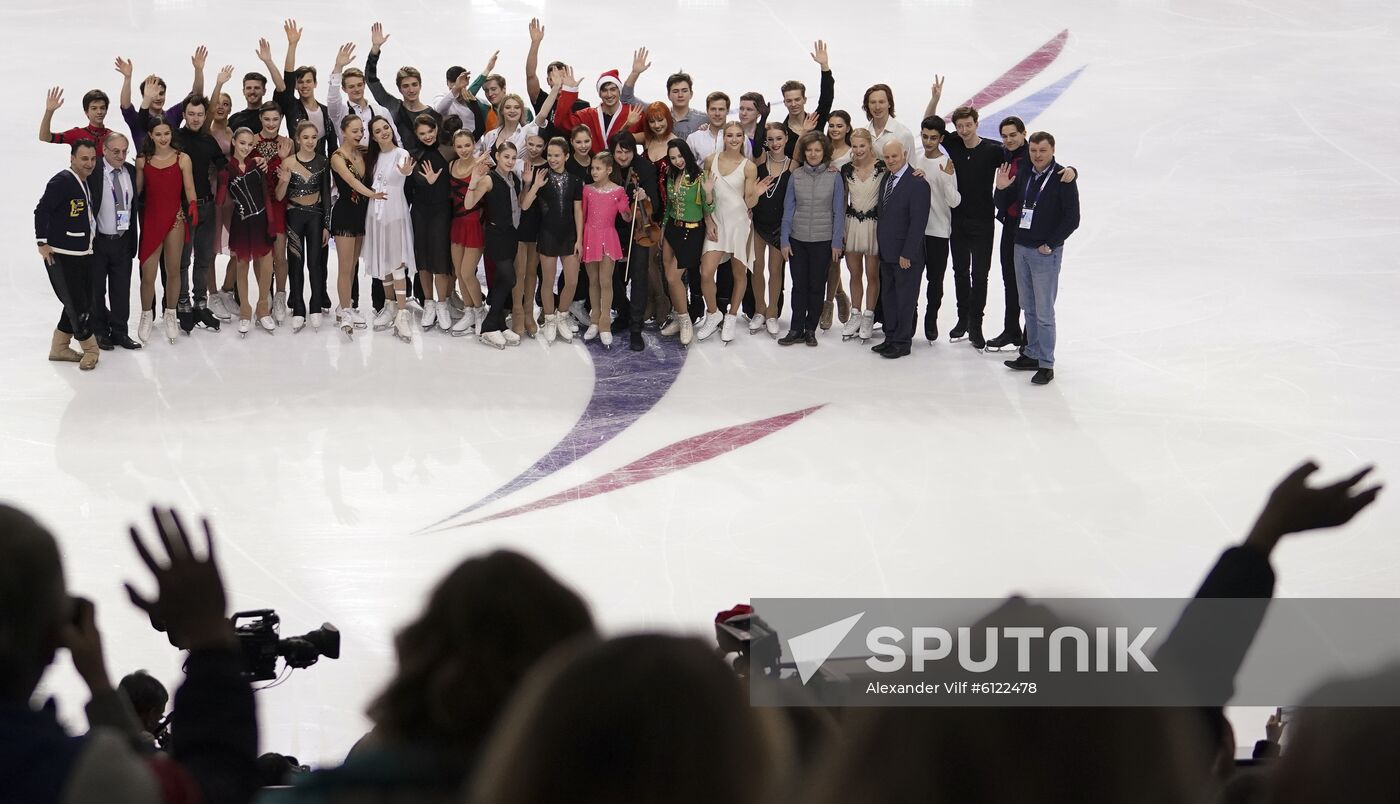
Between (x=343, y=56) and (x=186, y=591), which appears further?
(x=343, y=56)

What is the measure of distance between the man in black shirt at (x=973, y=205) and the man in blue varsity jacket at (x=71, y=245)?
569cm

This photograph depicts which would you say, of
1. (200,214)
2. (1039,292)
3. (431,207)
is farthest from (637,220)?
(200,214)

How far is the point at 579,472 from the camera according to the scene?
8.75 m

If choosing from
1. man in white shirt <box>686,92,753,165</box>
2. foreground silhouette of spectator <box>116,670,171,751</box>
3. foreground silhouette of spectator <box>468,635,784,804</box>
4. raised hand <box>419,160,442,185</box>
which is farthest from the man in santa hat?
foreground silhouette of spectator <box>468,635,784,804</box>

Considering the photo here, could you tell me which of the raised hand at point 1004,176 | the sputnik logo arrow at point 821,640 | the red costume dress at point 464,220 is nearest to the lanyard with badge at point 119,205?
the red costume dress at point 464,220

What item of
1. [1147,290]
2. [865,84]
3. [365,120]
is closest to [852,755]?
[365,120]

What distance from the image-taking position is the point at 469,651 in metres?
2.03

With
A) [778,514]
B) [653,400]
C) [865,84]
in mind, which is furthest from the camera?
[865,84]

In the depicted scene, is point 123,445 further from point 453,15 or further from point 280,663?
point 453,15

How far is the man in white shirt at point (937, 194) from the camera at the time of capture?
1045cm

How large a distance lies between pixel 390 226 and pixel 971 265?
4098mm

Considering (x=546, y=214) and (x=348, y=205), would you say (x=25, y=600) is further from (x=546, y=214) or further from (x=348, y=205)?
(x=348, y=205)

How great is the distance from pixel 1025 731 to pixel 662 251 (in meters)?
9.45

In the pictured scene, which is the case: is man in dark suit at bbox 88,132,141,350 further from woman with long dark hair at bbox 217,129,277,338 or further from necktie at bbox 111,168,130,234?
woman with long dark hair at bbox 217,129,277,338
